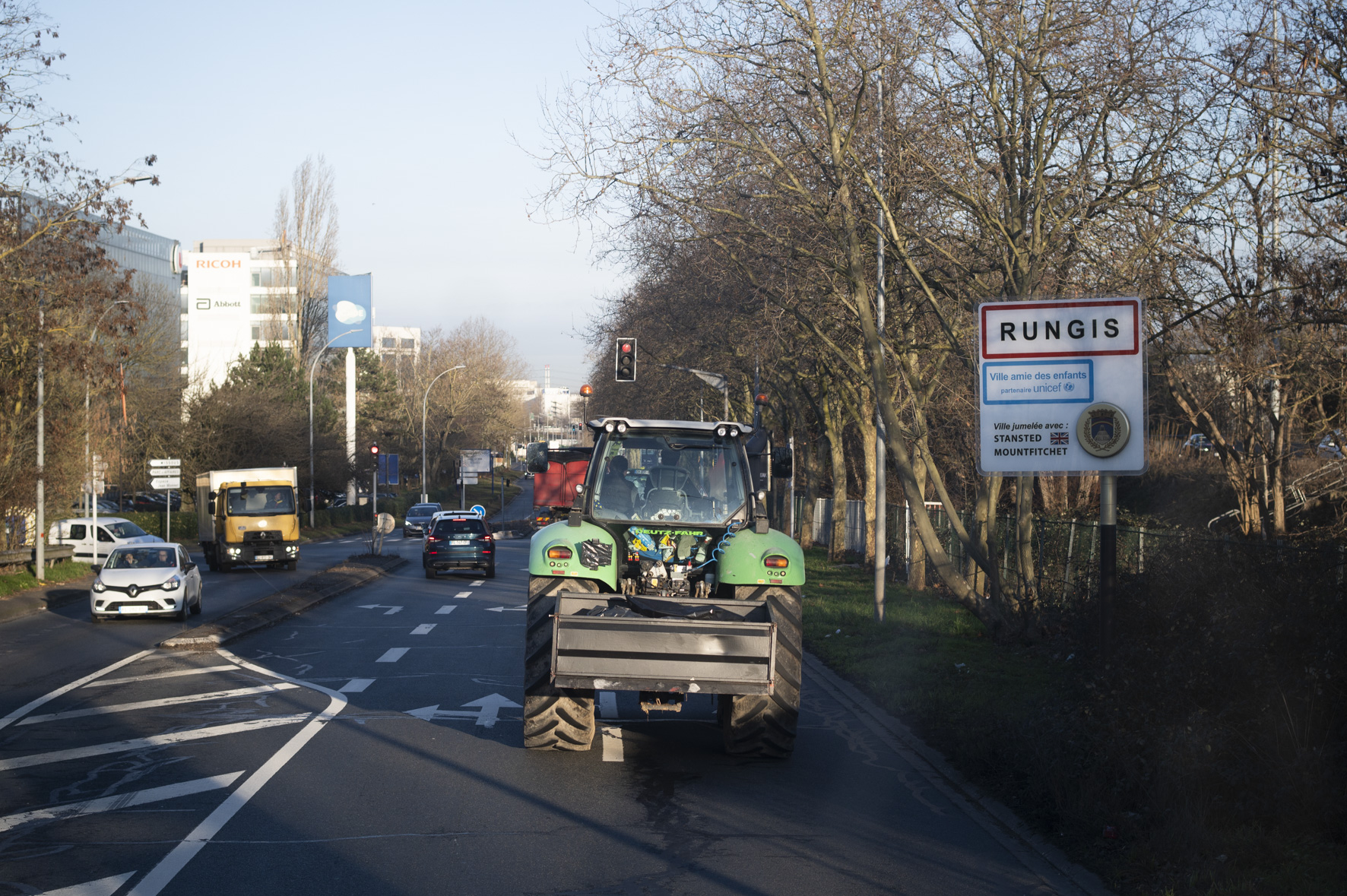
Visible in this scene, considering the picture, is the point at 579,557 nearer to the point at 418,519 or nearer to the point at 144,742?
the point at 144,742

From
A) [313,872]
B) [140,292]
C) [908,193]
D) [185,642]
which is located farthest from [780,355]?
[140,292]

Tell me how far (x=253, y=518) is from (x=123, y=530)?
4.14 metres

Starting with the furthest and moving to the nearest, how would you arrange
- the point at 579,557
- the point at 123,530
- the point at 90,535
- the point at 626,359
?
the point at 123,530
the point at 90,535
the point at 626,359
the point at 579,557

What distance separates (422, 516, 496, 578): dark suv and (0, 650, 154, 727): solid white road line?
16.0 meters

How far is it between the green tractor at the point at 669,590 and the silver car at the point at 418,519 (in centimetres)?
5403

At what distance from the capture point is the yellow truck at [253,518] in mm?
36375

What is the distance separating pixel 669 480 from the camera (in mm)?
10570

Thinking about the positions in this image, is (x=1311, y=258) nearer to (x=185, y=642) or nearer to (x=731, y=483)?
(x=731, y=483)

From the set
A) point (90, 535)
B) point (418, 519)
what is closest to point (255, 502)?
point (90, 535)

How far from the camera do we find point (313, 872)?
6.36 m

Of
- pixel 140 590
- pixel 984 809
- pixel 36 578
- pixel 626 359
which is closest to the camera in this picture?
pixel 984 809

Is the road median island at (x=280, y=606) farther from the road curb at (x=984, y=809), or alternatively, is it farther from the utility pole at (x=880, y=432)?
the utility pole at (x=880, y=432)

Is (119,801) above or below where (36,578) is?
above

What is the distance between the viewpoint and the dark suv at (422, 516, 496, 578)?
109ft
